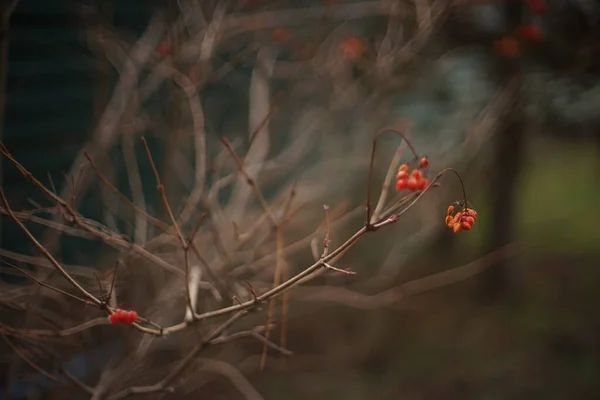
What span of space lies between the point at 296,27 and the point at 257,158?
0.74 m

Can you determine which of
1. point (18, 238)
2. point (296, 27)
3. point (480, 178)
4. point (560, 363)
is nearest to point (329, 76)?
point (296, 27)

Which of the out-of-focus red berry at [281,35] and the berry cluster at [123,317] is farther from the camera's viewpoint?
the out-of-focus red berry at [281,35]

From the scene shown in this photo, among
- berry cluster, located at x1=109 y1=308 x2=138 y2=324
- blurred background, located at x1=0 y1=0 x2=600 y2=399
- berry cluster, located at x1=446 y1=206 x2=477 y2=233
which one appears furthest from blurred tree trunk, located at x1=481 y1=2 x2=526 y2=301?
berry cluster, located at x1=109 y1=308 x2=138 y2=324

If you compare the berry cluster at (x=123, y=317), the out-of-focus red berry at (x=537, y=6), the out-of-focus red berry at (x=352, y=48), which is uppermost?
the out-of-focus red berry at (x=537, y=6)

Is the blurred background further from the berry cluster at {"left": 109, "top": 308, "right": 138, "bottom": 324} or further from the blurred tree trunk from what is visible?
the berry cluster at {"left": 109, "top": 308, "right": 138, "bottom": 324}

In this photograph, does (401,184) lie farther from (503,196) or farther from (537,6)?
(503,196)

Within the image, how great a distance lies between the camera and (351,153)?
10.4 feet

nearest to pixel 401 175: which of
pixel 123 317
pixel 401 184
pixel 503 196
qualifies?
pixel 401 184

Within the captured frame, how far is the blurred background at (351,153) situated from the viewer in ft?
8.00

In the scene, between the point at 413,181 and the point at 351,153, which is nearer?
the point at 413,181

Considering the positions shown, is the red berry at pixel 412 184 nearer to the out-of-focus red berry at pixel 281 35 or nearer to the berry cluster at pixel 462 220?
the berry cluster at pixel 462 220

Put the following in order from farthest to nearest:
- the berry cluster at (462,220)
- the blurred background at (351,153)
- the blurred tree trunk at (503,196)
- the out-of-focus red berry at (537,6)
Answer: the blurred tree trunk at (503,196), the out-of-focus red berry at (537,6), the blurred background at (351,153), the berry cluster at (462,220)

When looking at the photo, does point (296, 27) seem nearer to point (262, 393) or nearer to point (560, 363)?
point (262, 393)

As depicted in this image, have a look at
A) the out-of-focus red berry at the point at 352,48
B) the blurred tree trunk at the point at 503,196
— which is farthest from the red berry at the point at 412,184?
the blurred tree trunk at the point at 503,196
